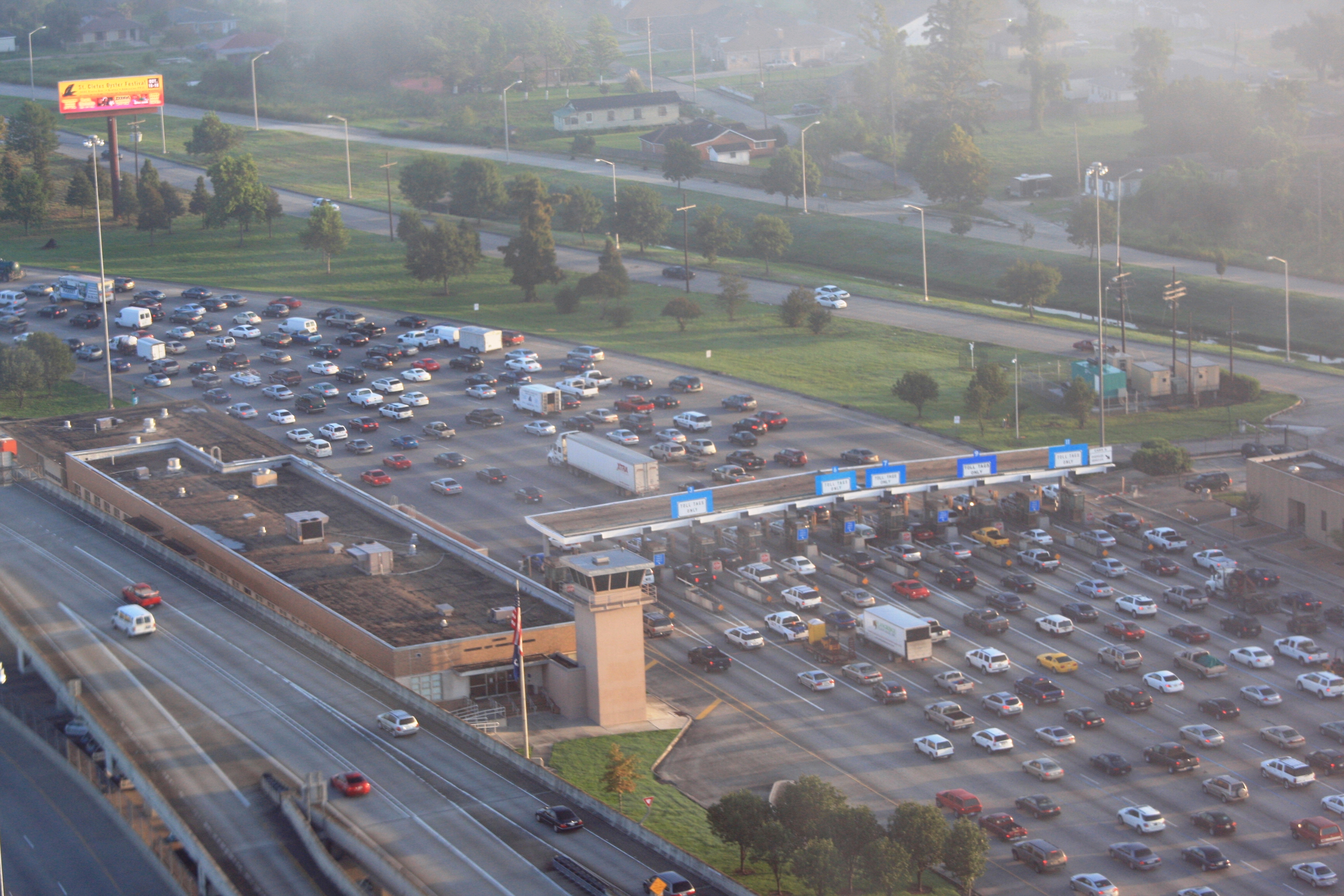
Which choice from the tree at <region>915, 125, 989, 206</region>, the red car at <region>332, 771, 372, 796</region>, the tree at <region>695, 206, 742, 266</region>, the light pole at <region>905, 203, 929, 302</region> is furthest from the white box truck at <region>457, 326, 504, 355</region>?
the red car at <region>332, 771, 372, 796</region>

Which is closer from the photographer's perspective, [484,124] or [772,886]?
[772,886]

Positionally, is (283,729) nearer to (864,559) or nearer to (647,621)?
(647,621)

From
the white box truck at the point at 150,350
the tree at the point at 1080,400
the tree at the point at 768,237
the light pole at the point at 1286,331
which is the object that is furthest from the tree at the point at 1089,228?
the white box truck at the point at 150,350

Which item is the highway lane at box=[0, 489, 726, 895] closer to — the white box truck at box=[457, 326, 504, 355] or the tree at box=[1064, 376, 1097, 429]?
the white box truck at box=[457, 326, 504, 355]

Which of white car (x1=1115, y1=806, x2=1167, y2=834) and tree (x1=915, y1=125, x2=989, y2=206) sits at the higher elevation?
tree (x1=915, y1=125, x2=989, y2=206)

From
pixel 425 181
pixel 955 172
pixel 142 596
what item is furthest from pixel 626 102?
pixel 142 596

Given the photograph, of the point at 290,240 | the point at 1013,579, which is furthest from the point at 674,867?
the point at 290,240

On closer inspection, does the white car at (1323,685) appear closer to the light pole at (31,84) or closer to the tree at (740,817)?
the tree at (740,817)

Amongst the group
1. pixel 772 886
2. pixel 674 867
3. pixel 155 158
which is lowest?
pixel 772 886
